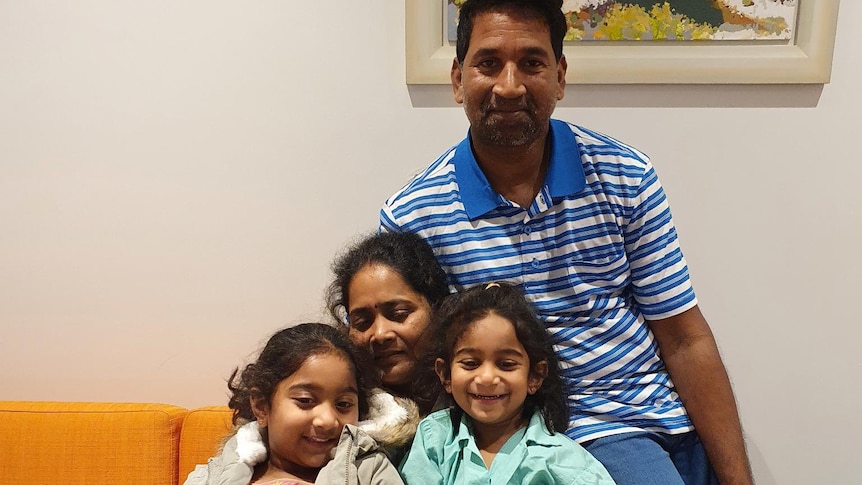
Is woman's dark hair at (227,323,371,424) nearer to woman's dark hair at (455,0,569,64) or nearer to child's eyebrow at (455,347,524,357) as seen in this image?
child's eyebrow at (455,347,524,357)

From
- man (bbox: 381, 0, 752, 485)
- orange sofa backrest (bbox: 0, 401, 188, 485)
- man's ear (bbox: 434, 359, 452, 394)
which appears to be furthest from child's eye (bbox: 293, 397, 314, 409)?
orange sofa backrest (bbox: 0, 401, 188, 485)

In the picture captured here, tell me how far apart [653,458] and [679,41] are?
1018 mm

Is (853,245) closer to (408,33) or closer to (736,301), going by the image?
(736,301)

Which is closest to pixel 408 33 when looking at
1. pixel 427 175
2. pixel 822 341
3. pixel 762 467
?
pixel 427 175

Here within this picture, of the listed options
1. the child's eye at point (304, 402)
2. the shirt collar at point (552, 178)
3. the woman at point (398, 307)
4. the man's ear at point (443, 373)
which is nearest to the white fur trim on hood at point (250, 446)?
the child's eye at point (304, 402)

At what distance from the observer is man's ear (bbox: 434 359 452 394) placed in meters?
1.27

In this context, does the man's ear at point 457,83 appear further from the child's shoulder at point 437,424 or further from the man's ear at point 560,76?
the child's shoulder at point 437,424

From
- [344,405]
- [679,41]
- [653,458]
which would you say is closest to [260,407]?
[344,405]

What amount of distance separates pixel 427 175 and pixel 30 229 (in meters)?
1.23

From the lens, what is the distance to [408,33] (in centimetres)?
167

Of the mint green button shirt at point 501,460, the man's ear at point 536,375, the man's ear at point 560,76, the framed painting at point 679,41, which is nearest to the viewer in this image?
the mint green button shirt at point 501,460

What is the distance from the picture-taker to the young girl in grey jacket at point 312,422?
3.91 feet

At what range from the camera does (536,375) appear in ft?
4.08

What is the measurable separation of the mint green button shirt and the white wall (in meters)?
0.72
